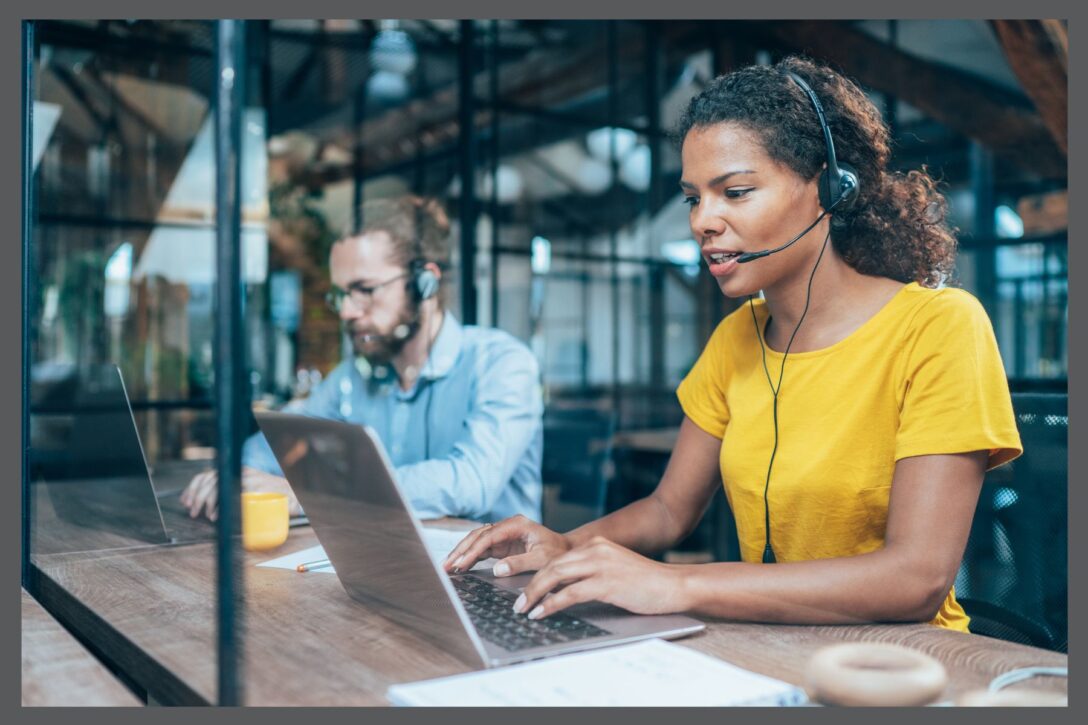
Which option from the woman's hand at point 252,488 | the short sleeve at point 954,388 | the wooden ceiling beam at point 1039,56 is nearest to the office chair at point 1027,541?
the short sleeve at point 954,388

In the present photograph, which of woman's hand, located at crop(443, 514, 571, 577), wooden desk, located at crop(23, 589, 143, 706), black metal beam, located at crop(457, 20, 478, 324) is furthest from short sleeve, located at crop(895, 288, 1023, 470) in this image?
black metal beam, located at crop(457, 20, 478, 324)

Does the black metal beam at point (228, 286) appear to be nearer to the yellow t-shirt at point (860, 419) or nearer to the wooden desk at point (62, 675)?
the wooden desk at point (62, 675)

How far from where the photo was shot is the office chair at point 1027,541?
1429 millimetres

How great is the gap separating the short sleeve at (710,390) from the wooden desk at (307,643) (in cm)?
55

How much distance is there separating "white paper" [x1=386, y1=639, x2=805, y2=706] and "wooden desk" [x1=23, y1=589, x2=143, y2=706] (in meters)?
0.26

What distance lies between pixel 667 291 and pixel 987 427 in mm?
4178

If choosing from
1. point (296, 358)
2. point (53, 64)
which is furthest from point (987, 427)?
point (296, 358)

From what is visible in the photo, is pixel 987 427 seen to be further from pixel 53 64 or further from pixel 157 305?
pixel 157 305

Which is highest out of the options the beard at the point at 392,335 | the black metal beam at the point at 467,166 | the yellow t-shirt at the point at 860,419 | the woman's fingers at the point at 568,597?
the black metal beam at the point at 467,166

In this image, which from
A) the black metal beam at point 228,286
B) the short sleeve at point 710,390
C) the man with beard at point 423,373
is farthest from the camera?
the man with beard at point 423,373

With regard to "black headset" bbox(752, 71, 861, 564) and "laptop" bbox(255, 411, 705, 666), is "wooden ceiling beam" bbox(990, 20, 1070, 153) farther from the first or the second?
"laptop" bbox(255, 411, 705, 666)

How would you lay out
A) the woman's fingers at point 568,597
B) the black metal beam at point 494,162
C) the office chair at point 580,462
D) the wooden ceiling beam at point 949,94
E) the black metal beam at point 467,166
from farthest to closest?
the black metal beam at point 494,162 → the black metal beam at point 467,166 → the wooden ceiling beam at point 949,94 → the office chair at point 580,462 → the woman's fingers at point 568,597

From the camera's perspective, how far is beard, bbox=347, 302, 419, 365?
7.63 ft

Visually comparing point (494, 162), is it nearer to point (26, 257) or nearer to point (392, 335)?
point (392, 335)
